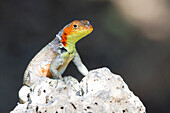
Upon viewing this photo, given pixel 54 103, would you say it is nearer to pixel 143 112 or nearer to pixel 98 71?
pixel 98 71

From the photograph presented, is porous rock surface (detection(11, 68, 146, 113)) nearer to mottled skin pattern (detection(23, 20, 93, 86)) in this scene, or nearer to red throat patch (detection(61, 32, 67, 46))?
mottled skin pattern (detection(23, 20, 93, 86))

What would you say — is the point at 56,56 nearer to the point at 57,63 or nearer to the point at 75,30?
the point at 57,63

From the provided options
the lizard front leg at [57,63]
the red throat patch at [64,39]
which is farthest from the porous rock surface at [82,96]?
the red throat patch at [64,39]

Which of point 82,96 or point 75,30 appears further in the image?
point 75,30

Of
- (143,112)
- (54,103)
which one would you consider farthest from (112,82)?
(54,103)

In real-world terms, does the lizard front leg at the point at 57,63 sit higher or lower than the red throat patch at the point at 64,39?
lower

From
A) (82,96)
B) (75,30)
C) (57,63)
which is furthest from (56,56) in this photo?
(82,96)

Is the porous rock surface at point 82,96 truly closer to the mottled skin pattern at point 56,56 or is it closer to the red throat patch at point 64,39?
the mottled skin pattern at point 56,56
